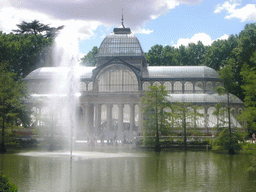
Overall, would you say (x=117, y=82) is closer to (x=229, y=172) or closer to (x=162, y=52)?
(x=162, y=52)

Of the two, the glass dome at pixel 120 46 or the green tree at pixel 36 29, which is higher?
the green tree at pixel 36 29

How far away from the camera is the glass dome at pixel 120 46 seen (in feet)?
273

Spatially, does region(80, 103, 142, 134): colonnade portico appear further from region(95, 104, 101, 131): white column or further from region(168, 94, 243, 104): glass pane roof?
region(168, 94, 243, 104): glass pane roof

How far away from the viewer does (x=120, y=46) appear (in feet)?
276

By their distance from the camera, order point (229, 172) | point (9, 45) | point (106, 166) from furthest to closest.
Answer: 1. point (9, 45)
2. point (106, 166)
3. point (229, 172)

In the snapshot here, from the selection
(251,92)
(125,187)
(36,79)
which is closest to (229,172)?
(251,92)

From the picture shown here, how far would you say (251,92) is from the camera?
111 feet

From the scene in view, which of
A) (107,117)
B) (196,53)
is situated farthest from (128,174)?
(196,53)

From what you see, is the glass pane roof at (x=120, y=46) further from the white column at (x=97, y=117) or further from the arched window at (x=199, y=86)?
the arched window at (x=199, y=86)

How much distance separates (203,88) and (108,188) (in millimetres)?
59761

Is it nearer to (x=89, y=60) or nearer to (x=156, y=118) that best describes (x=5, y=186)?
(x=156, y=118)

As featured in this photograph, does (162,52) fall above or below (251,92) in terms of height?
above

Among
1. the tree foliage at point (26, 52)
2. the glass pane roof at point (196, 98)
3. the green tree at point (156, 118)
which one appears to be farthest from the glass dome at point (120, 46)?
the green tree at point (156, 118)

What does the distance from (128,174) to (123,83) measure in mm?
51200
